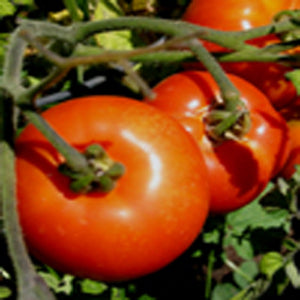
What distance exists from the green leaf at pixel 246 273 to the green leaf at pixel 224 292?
0.07 feet

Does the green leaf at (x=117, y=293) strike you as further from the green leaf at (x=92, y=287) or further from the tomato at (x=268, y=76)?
the tomato at (x=268, y=76)

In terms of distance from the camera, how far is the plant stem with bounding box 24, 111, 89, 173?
635mm

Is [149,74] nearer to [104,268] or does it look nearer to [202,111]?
[202,111]

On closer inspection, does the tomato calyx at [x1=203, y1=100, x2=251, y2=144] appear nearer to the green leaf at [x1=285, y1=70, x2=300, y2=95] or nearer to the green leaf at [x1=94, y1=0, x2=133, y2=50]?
the green leaf at [x1=285, y1=70, x2=300, y2=95]

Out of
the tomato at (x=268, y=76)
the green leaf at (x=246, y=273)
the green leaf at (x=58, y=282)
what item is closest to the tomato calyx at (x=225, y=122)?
the tomato at (x=268, y=76)

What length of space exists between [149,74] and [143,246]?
504mm

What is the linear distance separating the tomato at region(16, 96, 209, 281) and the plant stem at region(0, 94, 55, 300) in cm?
3

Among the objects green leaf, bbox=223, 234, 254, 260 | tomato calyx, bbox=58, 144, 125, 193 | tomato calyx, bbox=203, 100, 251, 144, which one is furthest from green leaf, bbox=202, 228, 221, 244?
tomato calyx, bbox=58, 144, 125, 193

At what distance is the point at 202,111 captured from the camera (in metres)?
0.86

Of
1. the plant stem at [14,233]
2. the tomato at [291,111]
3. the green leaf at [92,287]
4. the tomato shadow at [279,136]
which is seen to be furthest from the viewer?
the tomato at [291,111]

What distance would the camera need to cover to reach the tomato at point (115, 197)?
67 cm

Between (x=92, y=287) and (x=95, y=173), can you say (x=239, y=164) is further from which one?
(x=92, y=287)

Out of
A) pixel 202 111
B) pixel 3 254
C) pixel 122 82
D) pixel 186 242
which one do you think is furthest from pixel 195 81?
pixel 3 254

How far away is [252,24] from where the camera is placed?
3.25 ft
